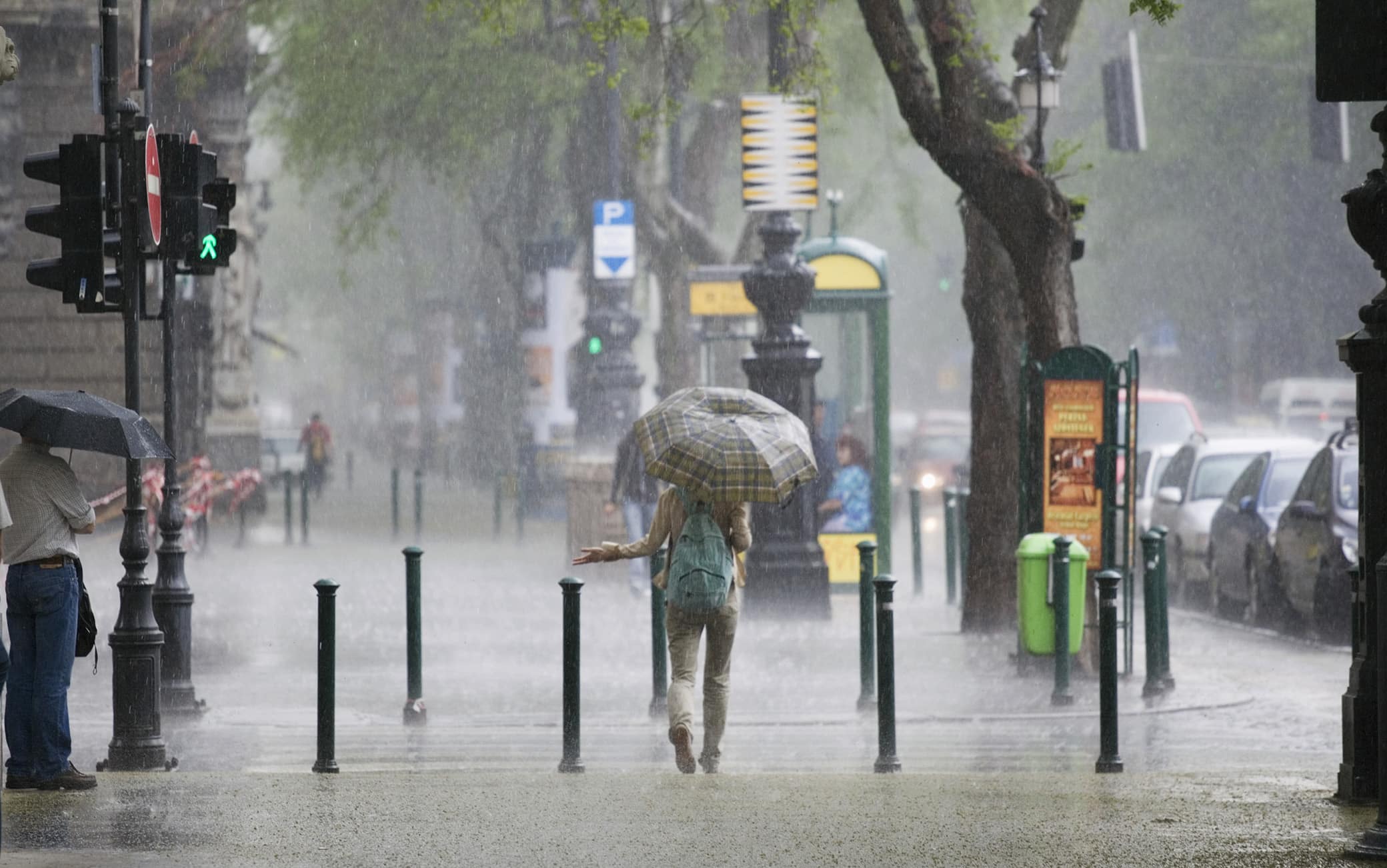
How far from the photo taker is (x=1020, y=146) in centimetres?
1573

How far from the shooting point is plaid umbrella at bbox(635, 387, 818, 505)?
34.1ft

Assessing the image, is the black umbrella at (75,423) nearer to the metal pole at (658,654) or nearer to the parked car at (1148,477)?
the metal pole at (658,654)

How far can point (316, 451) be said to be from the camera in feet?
147

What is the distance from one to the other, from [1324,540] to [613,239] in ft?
42.5

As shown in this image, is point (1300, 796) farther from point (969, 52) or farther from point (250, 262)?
point (250, 262)

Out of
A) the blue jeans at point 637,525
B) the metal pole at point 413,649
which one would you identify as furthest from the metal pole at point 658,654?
the blue jeans at point 637,525

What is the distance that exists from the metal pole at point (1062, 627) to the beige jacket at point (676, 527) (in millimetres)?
3580

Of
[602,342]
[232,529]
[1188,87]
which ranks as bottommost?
[232,529]

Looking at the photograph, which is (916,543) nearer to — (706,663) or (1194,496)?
(1194,496)

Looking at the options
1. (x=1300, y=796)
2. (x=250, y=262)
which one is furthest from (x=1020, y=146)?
(x=250, y=262)

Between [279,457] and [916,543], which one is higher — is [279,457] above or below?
above

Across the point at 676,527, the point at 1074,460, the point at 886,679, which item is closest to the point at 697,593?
the point at 676,527

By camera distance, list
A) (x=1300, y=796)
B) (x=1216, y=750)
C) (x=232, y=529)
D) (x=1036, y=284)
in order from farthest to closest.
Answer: (x=232, y=529), (x=1036, y=284), (x=1216, y=750), (x=1300, y=796)

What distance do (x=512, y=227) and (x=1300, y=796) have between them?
121 ft
